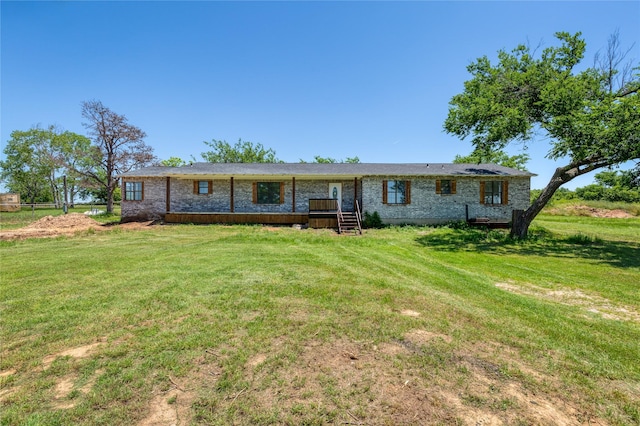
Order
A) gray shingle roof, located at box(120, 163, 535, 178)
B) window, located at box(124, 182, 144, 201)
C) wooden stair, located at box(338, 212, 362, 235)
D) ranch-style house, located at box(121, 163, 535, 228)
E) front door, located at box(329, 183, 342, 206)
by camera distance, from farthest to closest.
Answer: window, located at box(124, 182, 144, 201), front door, located at box(329, 183, 342, 206), ranch-style house, located at box(121, 163, 535, 228), gray shingle roof, located at box(120, 163, 535, 178), wooden stair, located at box(338, 212, 362, 235)

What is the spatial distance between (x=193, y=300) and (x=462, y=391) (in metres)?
3.65

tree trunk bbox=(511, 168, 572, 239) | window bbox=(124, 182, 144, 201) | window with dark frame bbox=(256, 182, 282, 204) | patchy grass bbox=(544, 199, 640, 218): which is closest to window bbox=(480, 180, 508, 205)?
tree trunk bbox=(511, 168, 572, 239)

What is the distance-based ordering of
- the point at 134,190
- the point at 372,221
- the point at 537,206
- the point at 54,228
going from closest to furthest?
the point at 537,206 < the point at 54,228 < the point at 372,221 < the point at 134,190

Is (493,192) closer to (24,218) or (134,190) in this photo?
(134,190)

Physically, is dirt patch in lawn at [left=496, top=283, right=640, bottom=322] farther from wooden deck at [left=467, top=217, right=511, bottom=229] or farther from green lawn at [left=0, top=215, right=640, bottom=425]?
wooden deck at [left=467, top=217, right=511, bottom=229]

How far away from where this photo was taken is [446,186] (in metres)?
16.8

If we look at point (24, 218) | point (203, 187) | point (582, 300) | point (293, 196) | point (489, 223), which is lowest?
point (582, 300)

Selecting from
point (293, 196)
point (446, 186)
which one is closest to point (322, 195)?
point (293, 196)

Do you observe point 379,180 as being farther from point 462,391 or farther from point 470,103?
point 462,391

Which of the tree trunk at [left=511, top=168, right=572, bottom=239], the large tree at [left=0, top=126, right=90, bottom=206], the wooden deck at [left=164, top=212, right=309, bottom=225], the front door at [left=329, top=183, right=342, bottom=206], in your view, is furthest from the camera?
the large tree at [left=0, top=126, right=90, bottom=206]

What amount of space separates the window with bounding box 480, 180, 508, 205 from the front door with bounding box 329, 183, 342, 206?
835 cm

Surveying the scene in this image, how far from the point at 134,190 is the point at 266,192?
841cm

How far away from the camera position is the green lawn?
220cm

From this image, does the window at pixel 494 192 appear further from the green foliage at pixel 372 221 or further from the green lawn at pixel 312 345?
the green lawn at pixel 312 345
